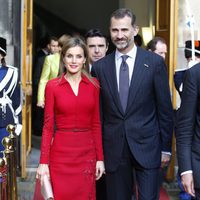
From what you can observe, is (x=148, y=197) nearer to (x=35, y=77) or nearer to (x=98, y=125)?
(x=98, y=125)

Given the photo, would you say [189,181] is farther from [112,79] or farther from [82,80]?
[82,80]

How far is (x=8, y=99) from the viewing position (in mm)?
6219

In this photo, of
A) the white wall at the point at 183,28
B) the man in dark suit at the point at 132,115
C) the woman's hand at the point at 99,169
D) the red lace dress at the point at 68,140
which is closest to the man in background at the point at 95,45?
the man in dark suit at the point at 132,115

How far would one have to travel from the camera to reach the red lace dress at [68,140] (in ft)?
14.9

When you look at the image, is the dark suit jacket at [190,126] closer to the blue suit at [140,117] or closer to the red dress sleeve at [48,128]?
the blue suit at [140,117]

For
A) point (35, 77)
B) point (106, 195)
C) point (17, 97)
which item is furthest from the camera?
point (35, 77)

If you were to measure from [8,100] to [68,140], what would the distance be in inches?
71.4

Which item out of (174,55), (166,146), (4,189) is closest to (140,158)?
(166,146)

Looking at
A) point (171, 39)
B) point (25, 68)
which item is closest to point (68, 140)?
point (25, 68)

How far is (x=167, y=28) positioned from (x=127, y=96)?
10.3ft

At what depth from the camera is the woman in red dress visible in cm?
456

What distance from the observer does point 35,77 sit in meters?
10.3

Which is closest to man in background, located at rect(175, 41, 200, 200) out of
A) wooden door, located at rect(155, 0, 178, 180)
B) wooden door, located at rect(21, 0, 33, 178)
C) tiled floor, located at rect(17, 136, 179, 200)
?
tiled floor, located at rect(17, 136, 179, 200)

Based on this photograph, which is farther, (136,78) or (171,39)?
(171,39)
